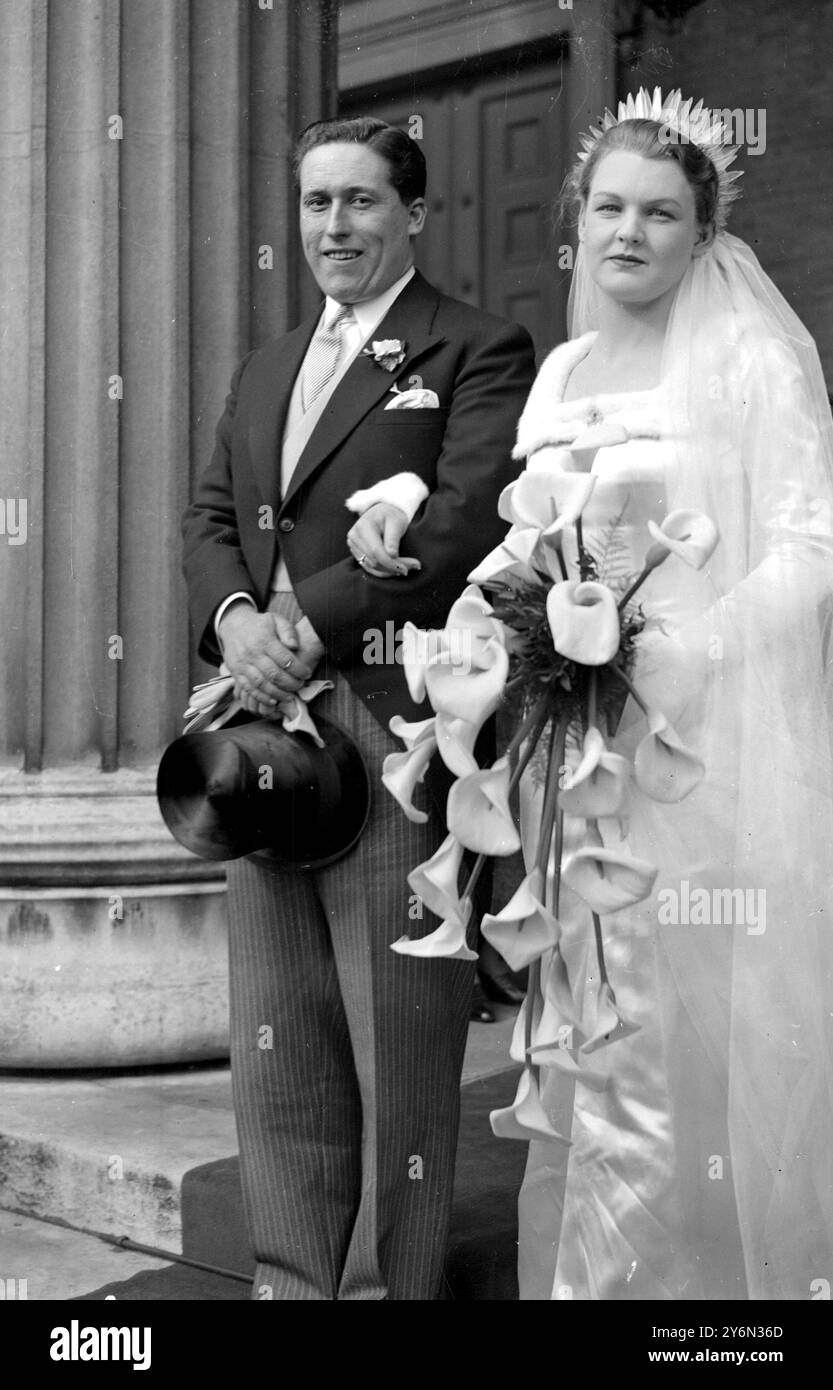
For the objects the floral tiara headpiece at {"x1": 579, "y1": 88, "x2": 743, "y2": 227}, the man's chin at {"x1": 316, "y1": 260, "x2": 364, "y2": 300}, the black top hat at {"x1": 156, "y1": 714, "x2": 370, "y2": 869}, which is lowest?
the black top hat at {"x1": 156, "y1": 714, "x2": 370, "y2": 869}

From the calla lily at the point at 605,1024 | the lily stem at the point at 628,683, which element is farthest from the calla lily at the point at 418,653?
the calla lily at the point at 605,1024

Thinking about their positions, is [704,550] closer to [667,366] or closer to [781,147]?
[667,366]

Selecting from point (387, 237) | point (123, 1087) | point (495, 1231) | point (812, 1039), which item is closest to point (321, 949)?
point (495, 1231)

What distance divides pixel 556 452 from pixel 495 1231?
4.53 ft

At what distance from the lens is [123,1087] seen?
13.8 feet

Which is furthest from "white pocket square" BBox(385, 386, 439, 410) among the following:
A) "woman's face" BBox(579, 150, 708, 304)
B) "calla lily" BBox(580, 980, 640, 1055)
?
"calla lily" BBox(580, 980, 640, 1055)

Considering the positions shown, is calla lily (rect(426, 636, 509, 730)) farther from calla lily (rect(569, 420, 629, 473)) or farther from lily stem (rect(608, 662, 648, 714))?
calla lily (rect(569, 420, 629, 473))

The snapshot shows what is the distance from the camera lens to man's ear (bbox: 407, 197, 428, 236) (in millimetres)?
2801

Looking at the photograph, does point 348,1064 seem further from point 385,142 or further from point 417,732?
point 385,142

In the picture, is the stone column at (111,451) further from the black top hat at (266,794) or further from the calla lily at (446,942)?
the calla lily at (446,942)

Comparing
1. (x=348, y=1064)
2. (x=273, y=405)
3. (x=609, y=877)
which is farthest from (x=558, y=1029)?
(x=273, y=405)

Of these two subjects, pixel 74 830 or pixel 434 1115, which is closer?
pixel 434 1115

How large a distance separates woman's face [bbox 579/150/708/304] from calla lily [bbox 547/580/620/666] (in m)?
0.70

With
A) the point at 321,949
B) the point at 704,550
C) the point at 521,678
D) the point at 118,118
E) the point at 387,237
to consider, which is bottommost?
the point at 321,949
